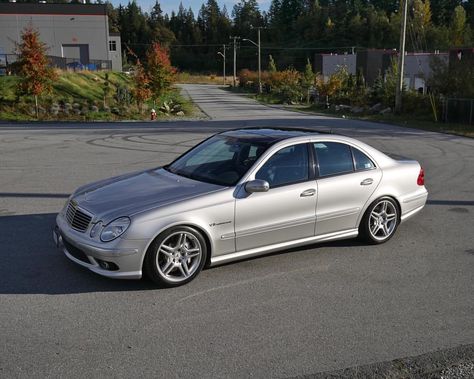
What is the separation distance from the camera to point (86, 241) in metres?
5.05

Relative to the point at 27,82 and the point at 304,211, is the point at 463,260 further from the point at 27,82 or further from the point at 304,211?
the point at 27,82

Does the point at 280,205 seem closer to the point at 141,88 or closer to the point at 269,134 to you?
the point at 269,134

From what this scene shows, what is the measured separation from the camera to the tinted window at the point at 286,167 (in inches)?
229

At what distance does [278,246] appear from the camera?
5820 mm

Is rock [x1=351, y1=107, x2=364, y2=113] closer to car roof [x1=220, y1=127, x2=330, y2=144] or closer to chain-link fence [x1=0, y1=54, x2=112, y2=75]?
chain-link fence [x1=0, y1=54, x2=112, y2=75]

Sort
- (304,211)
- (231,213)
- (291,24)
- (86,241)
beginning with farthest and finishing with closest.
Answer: (291,24) < (304,211) < (231,213) < (86,241)

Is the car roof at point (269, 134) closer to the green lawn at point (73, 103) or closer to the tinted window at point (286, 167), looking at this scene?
the tinted window at point (286, 167)

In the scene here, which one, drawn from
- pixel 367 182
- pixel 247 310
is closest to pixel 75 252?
pixel 247 310

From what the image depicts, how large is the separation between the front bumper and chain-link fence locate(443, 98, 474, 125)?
79.5ft

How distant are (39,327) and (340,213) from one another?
3444 millimetres

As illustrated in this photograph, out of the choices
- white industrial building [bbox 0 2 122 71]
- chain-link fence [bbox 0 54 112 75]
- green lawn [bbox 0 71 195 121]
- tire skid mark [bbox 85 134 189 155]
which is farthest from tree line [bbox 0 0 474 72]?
tire skid mark [bbox 85 134 189 155]

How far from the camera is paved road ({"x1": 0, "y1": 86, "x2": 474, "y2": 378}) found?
388 cm

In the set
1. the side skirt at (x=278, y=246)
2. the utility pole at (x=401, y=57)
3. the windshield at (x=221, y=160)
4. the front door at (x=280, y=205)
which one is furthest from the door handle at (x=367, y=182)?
the utility pole at (x=401, y=57)

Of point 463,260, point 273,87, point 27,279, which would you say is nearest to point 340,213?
point 463,260
